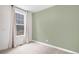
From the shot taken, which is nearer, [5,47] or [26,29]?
[26,29]

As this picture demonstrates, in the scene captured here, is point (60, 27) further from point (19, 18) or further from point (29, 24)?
point (19, 18)

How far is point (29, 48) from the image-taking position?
6.93 feet

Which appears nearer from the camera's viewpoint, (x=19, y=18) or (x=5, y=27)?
(x=19, y=18)

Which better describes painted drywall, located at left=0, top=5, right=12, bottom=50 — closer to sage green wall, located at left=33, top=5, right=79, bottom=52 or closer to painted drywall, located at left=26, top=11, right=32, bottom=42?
painted drywall, located at left=26, top=11, right=32, bottom=42

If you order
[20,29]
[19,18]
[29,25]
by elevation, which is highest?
[19,18]

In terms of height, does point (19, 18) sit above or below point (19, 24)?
above

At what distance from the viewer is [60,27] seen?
2486 millimetres

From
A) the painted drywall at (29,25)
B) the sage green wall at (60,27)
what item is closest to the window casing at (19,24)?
the painted drywall at (29,25)

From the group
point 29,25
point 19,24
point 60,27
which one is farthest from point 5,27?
point 60,27

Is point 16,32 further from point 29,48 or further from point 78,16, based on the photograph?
point 78,16

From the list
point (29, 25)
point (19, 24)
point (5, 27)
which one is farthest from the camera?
point (5, 27)

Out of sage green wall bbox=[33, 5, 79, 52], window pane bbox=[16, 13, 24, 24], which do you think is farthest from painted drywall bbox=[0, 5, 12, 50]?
sage green wall bbox=[33, 5, 79, 52]
